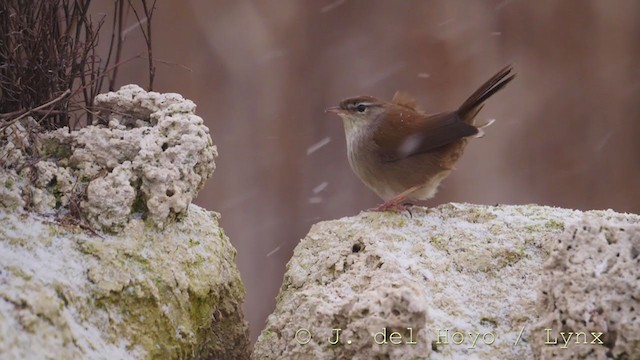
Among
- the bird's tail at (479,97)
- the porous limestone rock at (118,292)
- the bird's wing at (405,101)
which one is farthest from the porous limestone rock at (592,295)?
the bird's wing at (405,101)

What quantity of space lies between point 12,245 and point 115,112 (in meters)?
0.64

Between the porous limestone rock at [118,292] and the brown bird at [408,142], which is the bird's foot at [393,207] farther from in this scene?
the porous limestone rock at [118,292]

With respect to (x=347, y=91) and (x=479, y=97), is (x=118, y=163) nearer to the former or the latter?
(x=479, y=97)

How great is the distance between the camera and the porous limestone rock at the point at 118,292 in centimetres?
180

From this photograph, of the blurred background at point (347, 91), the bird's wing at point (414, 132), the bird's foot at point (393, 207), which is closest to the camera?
the bird's foot at point (393, 207)

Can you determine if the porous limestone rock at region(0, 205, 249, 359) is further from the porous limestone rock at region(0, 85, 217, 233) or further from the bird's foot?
the bird's foot

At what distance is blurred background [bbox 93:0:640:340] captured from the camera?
506cm

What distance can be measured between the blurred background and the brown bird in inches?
75.2

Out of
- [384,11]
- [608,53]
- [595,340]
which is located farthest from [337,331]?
[608,53]

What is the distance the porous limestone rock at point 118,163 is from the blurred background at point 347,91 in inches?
Answer: 98.2

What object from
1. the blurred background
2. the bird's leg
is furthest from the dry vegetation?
the blurred background

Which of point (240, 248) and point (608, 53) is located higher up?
point (608, 53)

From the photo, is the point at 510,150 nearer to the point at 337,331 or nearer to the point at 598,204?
the point at 598,204

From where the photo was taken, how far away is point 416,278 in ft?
7.32
